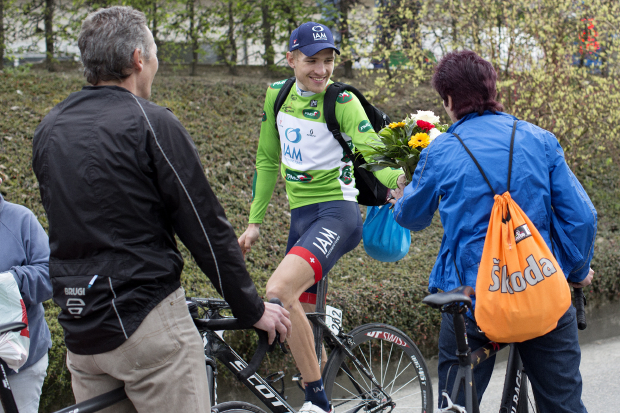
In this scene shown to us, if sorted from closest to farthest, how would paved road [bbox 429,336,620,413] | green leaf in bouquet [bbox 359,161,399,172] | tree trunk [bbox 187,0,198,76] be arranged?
green leaf in bouquet [bbox 359,161,399,172] < paved road [bbox 429,336,620,413] < tree trunk [bbox 187,0,198,76]

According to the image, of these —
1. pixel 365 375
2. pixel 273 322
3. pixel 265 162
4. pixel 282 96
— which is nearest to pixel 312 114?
pixel 282 96

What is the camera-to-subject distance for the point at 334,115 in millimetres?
3504

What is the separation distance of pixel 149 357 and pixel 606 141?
818 centimetres

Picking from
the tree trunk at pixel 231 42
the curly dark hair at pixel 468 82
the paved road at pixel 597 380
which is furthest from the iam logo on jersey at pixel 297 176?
the tree trunk at pixel 231 42

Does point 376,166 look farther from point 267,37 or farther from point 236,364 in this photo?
point 267,37

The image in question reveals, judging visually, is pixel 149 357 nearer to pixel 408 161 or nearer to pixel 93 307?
pixel 93 307

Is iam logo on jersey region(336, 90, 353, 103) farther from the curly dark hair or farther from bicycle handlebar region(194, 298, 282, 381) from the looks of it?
bicycle handlebar region(194, 298, 282, 381)

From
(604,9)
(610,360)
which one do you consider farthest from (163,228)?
(604,9)

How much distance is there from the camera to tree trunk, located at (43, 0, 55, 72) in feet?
28.5

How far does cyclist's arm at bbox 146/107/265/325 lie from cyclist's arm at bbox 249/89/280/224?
1.79m

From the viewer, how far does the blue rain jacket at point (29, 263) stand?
9.03 feet

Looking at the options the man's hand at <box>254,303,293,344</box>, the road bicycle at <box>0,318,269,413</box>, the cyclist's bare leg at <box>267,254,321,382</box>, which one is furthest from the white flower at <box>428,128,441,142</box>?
the road bicycle at <box>0,318,269,413</box>

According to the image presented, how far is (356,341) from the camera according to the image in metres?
3.73

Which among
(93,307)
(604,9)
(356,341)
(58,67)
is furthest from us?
(58,67)
